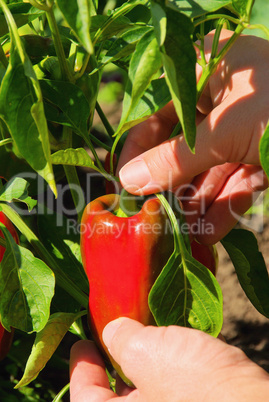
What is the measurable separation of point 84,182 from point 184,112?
117cm

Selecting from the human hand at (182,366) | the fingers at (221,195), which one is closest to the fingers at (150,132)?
the fingers at (221,195)

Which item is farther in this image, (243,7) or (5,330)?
(5,330)

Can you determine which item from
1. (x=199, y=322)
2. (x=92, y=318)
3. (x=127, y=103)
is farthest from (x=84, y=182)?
(x=127, y=103)

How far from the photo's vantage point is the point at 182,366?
75 centimetres

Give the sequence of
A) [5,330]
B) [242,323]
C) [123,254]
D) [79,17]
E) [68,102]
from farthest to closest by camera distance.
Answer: [242,323]
[5,330]
[123,254]
[68,102]
[79,17]

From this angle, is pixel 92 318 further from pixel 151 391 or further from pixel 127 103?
pixel 127 103

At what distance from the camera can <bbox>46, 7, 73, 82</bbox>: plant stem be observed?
693mm

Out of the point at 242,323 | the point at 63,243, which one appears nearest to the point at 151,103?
the point at 63,243

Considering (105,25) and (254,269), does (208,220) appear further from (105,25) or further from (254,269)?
(105,25)

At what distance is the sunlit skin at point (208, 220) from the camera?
728 millimetres

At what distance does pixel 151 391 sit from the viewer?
794 millimetres

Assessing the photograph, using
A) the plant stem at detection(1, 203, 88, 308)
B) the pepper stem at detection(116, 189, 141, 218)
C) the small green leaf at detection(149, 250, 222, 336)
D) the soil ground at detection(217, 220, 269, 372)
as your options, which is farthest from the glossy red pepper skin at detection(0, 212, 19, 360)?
the soil ground at detection(217, 220, 269, 372)

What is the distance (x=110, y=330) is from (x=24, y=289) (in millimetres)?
163

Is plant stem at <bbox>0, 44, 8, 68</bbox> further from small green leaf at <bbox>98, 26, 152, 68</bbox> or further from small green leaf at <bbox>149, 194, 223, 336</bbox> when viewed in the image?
small green leaf at <bbox>149, 194, 223, 336</bbox>
